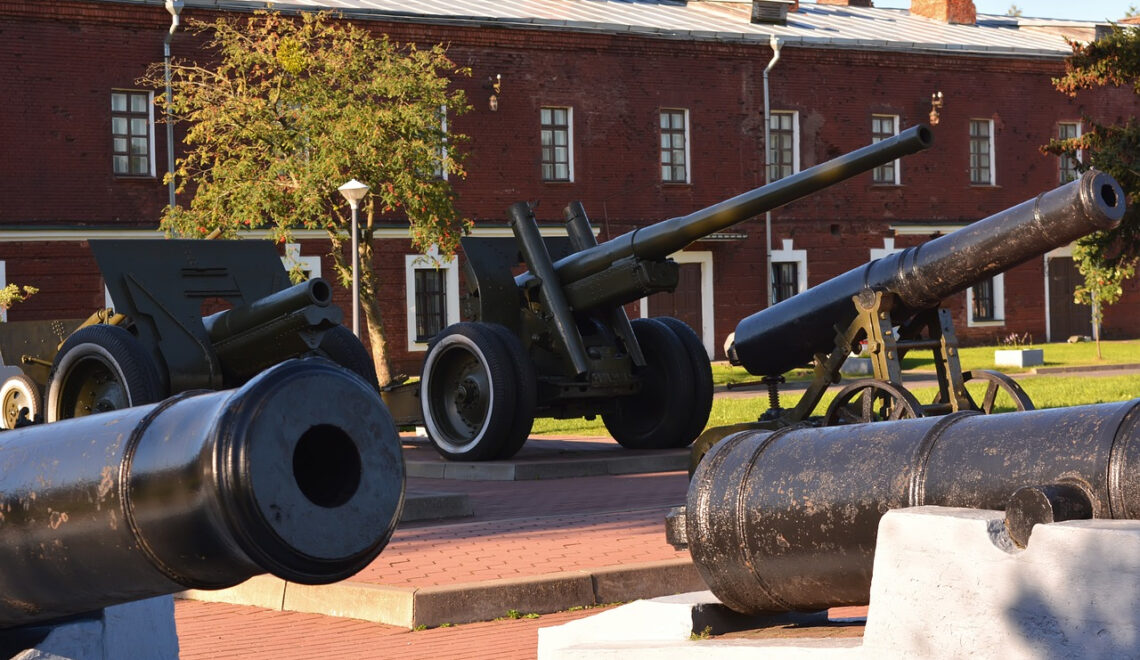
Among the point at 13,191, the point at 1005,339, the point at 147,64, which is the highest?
the point at 147,64

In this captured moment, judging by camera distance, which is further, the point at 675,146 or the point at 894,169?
the point at 894,169

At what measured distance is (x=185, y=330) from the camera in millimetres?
13250

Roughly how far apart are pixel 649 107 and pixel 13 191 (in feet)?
44.8

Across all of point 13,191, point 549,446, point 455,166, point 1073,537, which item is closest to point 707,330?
point 455,166

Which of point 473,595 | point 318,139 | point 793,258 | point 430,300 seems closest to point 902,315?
point 473,595

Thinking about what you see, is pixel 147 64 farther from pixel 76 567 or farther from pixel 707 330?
pixel 76 567

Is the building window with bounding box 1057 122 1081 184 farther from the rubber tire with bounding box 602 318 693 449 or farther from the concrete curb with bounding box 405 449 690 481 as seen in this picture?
the concrete curb with bounding box 405 449 690 481

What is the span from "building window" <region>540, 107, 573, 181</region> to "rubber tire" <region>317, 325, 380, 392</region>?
22.6 m

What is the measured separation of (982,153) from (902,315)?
31.9 metres

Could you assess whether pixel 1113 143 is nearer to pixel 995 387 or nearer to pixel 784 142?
pixel 784 142

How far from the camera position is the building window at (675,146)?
37688 mm

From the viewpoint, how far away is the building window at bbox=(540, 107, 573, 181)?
36.1 m

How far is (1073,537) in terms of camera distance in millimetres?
3957

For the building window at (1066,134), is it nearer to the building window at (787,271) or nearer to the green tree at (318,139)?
the building window at (787,271)
